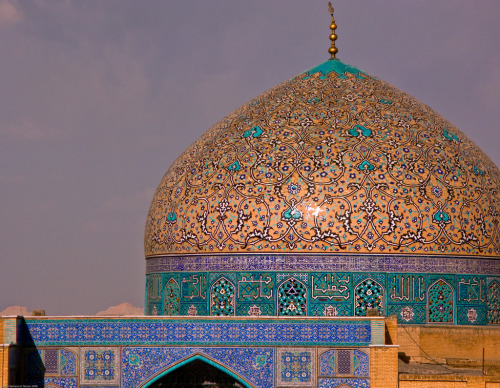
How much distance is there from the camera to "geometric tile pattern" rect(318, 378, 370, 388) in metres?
12.6

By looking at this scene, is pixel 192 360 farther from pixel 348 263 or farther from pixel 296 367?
pixel 348 263

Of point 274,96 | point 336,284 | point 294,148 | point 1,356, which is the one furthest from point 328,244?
point 1,356

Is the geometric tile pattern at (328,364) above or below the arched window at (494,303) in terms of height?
below

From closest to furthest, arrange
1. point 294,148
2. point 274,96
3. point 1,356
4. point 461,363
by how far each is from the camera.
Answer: point 1,356 < point 461,363 < point 294,148 < point 274,96

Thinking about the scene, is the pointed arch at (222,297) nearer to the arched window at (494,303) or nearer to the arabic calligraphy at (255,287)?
the arabic calligraphy at (255,287)

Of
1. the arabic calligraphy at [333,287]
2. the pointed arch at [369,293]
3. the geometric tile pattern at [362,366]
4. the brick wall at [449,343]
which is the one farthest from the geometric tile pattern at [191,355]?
the brick wall at [449,343]

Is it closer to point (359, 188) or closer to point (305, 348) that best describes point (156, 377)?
point (305, 348)

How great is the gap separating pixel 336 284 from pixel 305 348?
135 centimetres

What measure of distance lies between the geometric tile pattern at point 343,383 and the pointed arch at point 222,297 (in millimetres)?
1826

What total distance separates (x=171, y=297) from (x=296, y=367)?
2595 mm

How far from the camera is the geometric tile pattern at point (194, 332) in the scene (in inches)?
503

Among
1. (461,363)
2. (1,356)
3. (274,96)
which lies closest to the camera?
(1,356)

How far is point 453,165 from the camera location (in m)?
14.6

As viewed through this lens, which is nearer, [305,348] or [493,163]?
[305,348]
